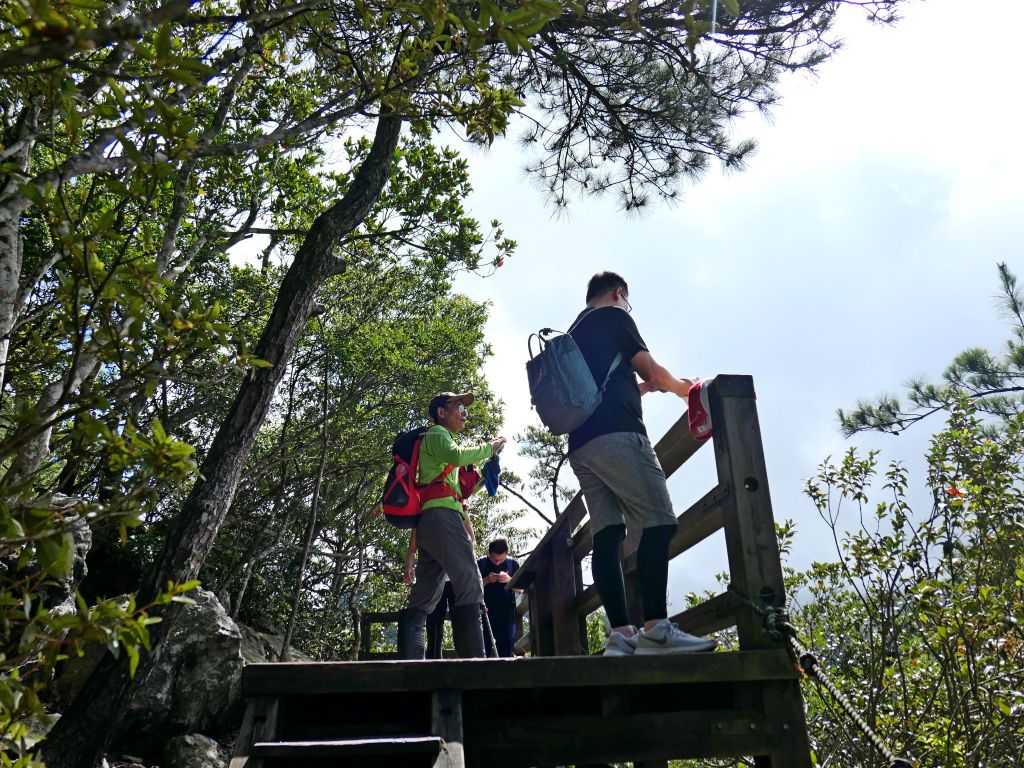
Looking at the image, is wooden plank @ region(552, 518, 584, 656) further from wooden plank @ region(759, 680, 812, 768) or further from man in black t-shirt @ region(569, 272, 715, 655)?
wooden plank @ region(759, 680, 812, 768)

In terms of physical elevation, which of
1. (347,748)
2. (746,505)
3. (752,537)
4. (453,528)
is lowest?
(347,748)

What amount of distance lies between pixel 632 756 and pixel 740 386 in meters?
1.43

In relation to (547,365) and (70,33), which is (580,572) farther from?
(70,33)

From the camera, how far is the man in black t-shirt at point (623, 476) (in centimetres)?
306

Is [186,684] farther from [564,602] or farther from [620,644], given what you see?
[620,644]

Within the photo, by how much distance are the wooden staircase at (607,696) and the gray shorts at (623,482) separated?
0.25 metres

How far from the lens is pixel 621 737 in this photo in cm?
271

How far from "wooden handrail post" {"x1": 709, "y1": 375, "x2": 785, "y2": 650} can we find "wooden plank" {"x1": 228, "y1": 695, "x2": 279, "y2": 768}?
168cm

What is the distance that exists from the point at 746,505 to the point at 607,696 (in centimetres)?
87

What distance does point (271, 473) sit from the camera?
49.2 ft

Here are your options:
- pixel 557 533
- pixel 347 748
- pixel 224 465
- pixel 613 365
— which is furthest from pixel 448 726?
pixel 224 465

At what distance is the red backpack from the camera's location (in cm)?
443

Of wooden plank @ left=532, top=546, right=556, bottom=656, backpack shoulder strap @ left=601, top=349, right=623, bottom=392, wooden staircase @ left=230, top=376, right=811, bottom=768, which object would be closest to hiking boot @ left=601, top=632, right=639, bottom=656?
wooden staircase @ left=230, top=376, right=811, bottom=768

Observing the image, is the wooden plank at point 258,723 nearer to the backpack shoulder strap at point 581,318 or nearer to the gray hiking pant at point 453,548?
the gray hiking pant at point 453,548
